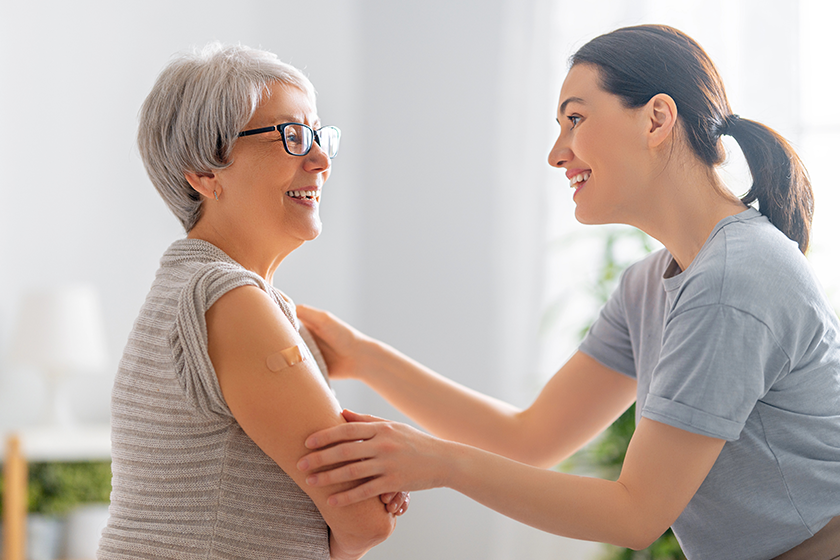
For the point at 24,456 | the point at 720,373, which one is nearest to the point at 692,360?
the point at 720,373

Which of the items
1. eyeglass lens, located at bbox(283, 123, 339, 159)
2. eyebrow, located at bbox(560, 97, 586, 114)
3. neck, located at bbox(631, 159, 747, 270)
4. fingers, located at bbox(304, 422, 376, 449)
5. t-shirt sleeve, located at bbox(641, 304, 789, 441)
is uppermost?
eyebrow, located at bbox(560, 97, 586, 114)

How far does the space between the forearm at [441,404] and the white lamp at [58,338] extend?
1.85m

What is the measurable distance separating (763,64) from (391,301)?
1.94 metres

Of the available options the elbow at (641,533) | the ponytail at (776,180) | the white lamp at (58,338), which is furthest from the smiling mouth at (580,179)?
the white lamp at (58,338)

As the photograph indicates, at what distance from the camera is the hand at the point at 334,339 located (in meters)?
1.61

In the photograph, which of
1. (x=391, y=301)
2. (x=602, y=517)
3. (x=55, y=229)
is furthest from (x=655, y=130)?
(x=55, y=229)

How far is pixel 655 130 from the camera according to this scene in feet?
4.12

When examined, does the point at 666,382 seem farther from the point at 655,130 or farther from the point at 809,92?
the point at 809,92

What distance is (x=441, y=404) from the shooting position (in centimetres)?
165

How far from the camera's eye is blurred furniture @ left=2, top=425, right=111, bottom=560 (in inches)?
104

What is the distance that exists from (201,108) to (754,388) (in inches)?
39.8

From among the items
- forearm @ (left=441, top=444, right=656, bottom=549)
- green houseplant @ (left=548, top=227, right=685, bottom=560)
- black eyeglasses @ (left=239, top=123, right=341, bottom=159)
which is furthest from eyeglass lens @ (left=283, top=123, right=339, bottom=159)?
green houseplant @ (left=548, top=227, right=685, bottom=560)

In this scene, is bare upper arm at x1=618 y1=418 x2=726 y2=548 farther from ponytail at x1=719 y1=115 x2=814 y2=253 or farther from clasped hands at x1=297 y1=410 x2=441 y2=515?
ponytail at x1=719 y1=115 x2=814 y2=253

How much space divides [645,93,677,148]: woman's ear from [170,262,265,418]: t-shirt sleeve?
0.77 metres
